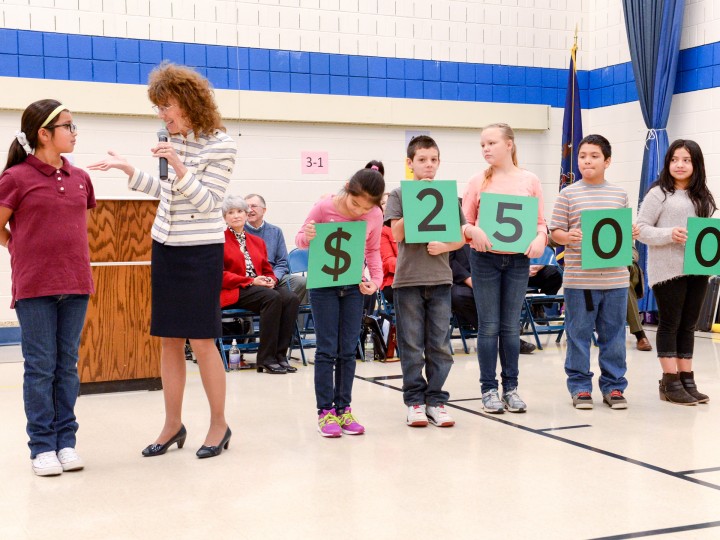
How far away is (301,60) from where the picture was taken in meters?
7.71

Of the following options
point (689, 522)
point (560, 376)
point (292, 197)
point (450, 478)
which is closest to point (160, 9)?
point (292, 197)

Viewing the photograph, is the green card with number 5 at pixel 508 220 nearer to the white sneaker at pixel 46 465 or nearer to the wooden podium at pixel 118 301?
the wooden podium at pixel 118 301

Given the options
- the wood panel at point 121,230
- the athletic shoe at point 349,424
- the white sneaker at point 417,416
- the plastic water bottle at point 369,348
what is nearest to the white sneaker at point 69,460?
the athletic shoe at point 349,424

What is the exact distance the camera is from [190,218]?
10.5 feet

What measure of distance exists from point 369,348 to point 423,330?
254 centimetres

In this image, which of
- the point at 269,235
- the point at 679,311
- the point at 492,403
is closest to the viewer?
the point at 492,403

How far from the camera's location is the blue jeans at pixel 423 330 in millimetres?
3848

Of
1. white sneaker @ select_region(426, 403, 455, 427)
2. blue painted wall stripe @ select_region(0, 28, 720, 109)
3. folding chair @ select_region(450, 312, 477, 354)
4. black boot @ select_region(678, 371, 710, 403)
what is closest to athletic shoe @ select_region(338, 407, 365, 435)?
white sneaker @ select_region(426, 403, 455, 427)

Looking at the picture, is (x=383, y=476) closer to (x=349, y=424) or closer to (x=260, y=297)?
(x=349, y=424)

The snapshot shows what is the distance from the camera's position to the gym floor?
257 cm

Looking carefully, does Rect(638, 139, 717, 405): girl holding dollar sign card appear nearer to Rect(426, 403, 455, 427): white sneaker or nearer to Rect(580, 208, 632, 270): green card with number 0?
Rect(580, 208, 632, 270): green card with number 0

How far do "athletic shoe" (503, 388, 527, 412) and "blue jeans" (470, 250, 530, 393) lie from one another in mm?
148

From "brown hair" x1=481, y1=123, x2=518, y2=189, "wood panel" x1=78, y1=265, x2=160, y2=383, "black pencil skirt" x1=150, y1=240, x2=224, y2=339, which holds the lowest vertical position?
"wood panel" x1=78, y1=265, x2=160, y2=383

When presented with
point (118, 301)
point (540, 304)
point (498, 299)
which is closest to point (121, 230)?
point (118, 301)
